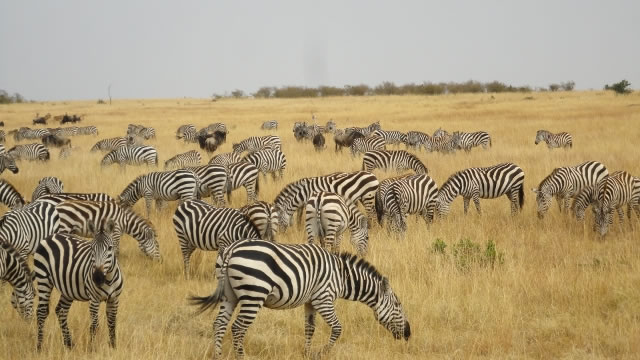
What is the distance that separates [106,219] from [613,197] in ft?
28.4

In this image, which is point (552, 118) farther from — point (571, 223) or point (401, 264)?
point (401, 264)

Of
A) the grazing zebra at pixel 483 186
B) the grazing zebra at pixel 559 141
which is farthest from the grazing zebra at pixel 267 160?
the grazing zebra at pixel 559 141

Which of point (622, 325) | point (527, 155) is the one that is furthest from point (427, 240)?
point (527, 155)

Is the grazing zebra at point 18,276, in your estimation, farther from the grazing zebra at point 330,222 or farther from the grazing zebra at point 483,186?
the grazing zebra at point 483,186

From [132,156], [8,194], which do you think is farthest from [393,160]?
[8,194]

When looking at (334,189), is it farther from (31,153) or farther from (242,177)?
(31,153)

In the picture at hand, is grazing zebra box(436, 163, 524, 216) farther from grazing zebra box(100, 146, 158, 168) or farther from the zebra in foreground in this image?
grazing zebra box(100, 146, 158, 168)

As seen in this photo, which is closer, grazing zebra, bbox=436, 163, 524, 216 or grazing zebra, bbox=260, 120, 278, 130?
grazing zebra, bbox=436, 163, 524, 216

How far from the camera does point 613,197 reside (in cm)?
1084

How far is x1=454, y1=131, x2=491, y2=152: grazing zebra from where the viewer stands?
23.7 metres

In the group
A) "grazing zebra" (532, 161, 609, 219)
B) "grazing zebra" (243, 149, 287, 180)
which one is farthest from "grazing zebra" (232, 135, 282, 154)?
"grazing zebra" (532, 161, 609, 219)

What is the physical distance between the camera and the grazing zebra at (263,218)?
8.98 m

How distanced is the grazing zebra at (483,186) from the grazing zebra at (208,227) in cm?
522

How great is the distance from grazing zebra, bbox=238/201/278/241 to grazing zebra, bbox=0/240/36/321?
3.13 meters
